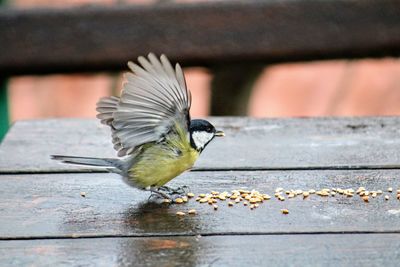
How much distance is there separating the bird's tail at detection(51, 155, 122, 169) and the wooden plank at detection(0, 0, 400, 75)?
1.37 metres

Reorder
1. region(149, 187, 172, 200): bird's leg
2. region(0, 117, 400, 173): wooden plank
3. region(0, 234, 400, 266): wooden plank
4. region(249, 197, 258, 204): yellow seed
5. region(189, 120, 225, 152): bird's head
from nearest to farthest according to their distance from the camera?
1. region(0, 234, 400, 266): wooden plank
2. region(249, 197, 258, 204): yellow seed
3. region(149, 187, 172, 200): bird's leg
4. region(189, 120, 225, 152): bird's head
5. region(0, 117, 400, 173): wooden plank

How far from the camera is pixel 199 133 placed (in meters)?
2.60

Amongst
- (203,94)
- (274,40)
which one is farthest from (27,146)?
(203,94)

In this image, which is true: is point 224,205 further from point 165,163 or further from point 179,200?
point 165,163

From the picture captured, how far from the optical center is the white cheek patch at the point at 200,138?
2.58 meters

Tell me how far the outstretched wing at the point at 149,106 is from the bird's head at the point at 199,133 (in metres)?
0.05

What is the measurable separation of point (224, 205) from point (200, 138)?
299 mm

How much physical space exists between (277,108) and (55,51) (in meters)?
4.86

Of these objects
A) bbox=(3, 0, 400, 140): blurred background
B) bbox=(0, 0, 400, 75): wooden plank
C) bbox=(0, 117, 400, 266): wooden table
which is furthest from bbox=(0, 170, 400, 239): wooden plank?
bbox=(3, 0, 400, 140): blurred background

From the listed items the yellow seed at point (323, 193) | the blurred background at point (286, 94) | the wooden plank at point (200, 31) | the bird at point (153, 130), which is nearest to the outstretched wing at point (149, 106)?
the bird at point (153, 130)

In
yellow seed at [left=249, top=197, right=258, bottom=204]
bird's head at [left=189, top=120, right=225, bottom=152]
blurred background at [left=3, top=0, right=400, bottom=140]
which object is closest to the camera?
yellow seed at [left=249, top=197, right=258, bottom=204]

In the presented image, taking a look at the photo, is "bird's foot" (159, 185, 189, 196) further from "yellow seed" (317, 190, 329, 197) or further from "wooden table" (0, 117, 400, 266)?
"yellow seed" (317, 190, 329, 197)

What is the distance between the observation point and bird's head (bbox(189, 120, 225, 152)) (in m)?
2.58

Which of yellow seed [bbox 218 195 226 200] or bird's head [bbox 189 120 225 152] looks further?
bird's head [bbox 189 120 225 152]
